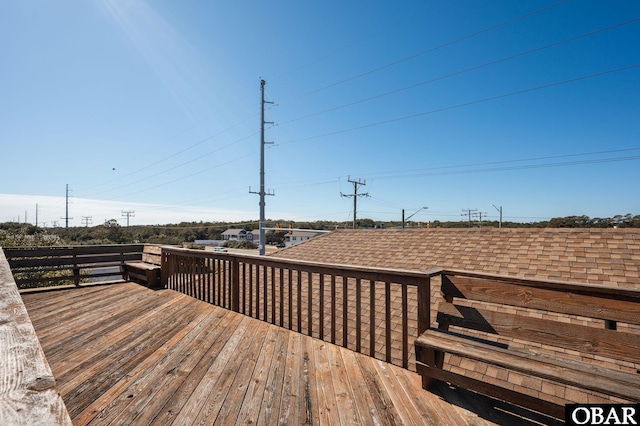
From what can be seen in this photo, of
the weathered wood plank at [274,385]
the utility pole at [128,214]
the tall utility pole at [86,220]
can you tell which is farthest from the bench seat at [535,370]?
the tall utility pole at [86,220]

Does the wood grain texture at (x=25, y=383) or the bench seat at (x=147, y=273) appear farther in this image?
the bench seat at (x=147, y=273)

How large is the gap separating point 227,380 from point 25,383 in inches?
85.0

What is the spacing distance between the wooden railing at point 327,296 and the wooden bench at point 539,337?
284 mm

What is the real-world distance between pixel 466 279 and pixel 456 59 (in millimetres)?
12754

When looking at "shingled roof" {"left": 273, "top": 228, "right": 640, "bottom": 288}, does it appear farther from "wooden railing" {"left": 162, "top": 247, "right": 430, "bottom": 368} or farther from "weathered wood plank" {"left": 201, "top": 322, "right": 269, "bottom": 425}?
"weathered wood plank" {"left": 201, "top": 322, "right": 269, "bottom": 425}

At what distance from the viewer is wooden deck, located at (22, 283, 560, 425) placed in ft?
6.35

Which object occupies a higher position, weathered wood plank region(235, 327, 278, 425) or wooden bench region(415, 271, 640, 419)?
wooden bench region(415, 271, 640, 419)

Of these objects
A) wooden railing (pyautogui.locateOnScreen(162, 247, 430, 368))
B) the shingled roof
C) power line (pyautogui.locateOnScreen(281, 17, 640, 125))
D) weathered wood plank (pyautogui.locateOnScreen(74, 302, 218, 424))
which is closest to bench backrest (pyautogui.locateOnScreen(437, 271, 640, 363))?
wooden railing (pyautogui.locateOnScreen(162, 247, 430, 368))

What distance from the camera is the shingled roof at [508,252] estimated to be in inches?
184

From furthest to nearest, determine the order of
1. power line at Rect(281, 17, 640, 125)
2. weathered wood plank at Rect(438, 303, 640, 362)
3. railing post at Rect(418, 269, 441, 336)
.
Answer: power line at Rect(281, 17, 640, 125), railing post at Rect(418, 269, 441, 336), weathered wood plank at Rect(438, 303, 640, 362)

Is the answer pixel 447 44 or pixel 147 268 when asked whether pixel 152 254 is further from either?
pixel 447 44

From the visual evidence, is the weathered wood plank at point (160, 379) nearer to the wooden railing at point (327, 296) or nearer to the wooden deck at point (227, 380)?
the wooden deck at point (227, 380)

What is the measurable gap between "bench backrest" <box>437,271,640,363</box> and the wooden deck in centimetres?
58

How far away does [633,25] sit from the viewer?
8539 millimetres
